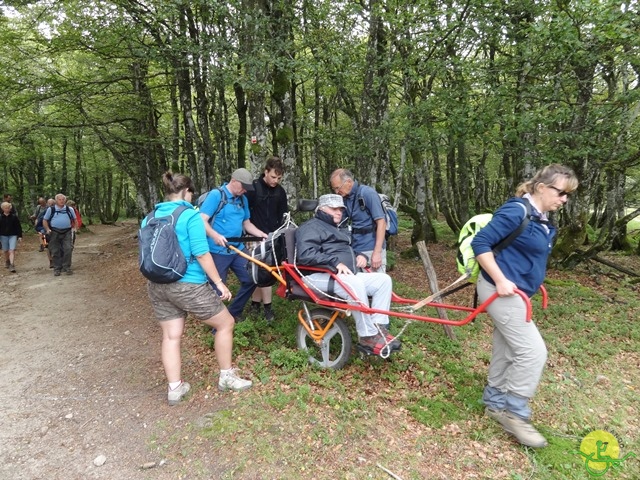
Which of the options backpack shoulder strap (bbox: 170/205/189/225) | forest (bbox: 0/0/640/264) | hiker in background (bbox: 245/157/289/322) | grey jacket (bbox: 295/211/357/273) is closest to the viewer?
backpack shoulder strap (bbox: 170/205/189/225)

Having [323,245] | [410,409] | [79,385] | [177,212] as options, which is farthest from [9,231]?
[410,409]

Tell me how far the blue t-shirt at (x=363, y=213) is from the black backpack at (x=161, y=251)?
2390 mm

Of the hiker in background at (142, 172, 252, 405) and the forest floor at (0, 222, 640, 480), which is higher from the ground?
the hiker in background at (142, 172, 252, 405)

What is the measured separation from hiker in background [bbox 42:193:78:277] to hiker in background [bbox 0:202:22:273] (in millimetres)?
1413

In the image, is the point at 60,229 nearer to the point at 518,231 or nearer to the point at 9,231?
the point at 9,231

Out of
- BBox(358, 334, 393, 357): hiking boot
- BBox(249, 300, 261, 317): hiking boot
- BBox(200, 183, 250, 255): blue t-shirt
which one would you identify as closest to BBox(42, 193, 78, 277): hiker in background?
BBox(249, 300, 261, 317): hiking boot

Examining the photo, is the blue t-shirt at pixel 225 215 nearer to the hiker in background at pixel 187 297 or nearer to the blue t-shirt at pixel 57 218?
the hiker in background at pixel 187 297

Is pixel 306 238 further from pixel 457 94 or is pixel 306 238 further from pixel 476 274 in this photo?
pixel 457 94

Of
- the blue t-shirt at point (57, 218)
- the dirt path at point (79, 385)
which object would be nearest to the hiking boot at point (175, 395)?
the dirt path at point (79, 385)

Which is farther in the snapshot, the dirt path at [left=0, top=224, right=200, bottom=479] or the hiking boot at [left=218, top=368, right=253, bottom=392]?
the hiking boot at [left=218, top=368, right=253, bottom=392]

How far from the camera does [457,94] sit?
7.09 m

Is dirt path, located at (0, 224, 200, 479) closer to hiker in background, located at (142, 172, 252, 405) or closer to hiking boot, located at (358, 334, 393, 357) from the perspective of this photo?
hiker in background, located at (142, 172, 252, 405)

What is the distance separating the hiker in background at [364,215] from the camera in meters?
5.17

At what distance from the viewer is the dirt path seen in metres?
3.40
